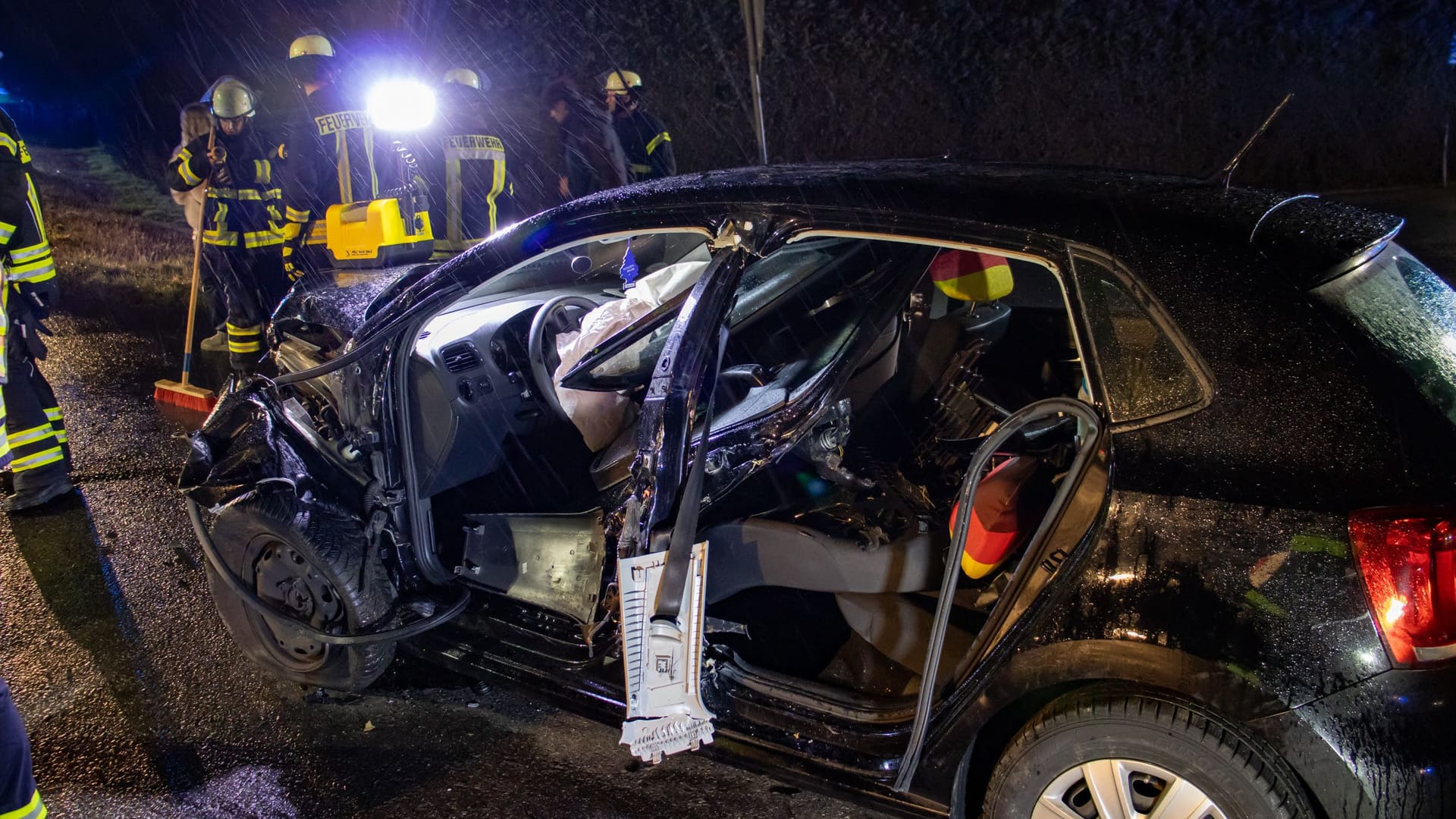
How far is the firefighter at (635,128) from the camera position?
7832 mm

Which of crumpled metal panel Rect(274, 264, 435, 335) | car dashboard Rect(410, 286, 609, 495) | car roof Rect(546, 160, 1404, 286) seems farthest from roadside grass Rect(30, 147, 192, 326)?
car roof Rect(546, 160, 1404, 286)

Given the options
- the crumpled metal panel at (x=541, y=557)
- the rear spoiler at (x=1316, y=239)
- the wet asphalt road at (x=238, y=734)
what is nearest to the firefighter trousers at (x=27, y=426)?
the wet asphalt road at (x=238, y=734)

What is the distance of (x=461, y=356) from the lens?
3092 millimetres

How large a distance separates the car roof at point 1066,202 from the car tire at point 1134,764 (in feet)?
2.69

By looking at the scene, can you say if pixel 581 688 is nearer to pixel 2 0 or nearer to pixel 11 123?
pixel 11 123

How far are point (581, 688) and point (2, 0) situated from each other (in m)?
20.6

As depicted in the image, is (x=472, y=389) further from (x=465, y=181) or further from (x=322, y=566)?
(x=465, y=181)

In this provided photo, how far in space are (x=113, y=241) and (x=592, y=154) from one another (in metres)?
7.97

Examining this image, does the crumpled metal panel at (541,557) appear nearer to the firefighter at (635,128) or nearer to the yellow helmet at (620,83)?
the firefighter at (635,128)

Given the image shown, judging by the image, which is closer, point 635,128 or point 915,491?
point 915,491

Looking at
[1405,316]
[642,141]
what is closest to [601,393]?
[1405,316]

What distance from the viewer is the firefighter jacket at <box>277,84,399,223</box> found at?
5848 millimetres

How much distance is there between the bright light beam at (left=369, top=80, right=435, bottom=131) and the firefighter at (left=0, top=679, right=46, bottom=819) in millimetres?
4692

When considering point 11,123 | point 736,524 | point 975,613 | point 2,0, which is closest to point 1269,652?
point 975,613
